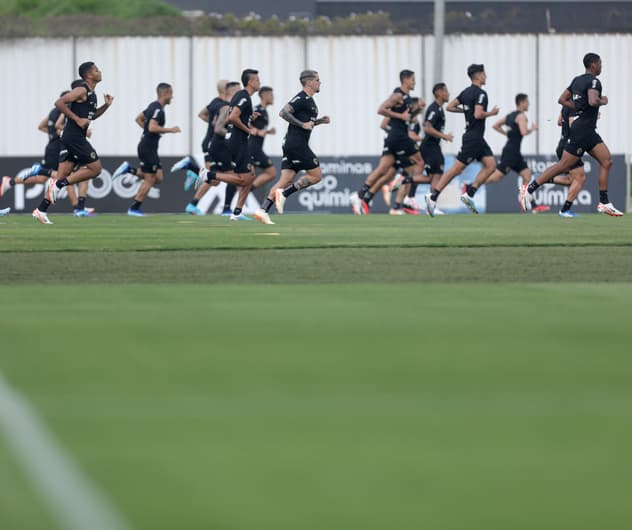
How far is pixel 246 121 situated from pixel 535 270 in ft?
35.6

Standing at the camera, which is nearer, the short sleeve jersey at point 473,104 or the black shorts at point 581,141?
the black shorts at point 581,141

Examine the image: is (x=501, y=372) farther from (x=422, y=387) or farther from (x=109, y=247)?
(x=109, y=247)

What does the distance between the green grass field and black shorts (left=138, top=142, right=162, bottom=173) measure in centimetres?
1487

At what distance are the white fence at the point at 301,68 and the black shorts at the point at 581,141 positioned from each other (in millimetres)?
22446

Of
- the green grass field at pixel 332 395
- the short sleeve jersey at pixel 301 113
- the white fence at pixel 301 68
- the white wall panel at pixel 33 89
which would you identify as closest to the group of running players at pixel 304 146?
the short sleeve jersey at pixel 301 113

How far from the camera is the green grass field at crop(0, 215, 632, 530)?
11.3 ft

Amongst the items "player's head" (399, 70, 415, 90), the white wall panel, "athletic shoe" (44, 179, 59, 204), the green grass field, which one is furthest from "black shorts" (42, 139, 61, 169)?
the white wall panel

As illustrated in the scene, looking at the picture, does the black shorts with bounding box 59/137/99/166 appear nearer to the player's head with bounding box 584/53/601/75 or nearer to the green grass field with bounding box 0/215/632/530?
the player's head with bounding box 584/53/601/75

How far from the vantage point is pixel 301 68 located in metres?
44.4

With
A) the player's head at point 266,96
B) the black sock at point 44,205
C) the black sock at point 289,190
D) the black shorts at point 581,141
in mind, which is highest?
the player's head at point 266,96

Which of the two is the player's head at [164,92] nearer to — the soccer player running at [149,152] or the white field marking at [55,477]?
the soccer player running at [149,152]

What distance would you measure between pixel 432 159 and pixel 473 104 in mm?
2550

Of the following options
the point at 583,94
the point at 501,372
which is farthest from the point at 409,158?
the point at 501,372

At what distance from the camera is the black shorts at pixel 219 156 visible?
2395cm
